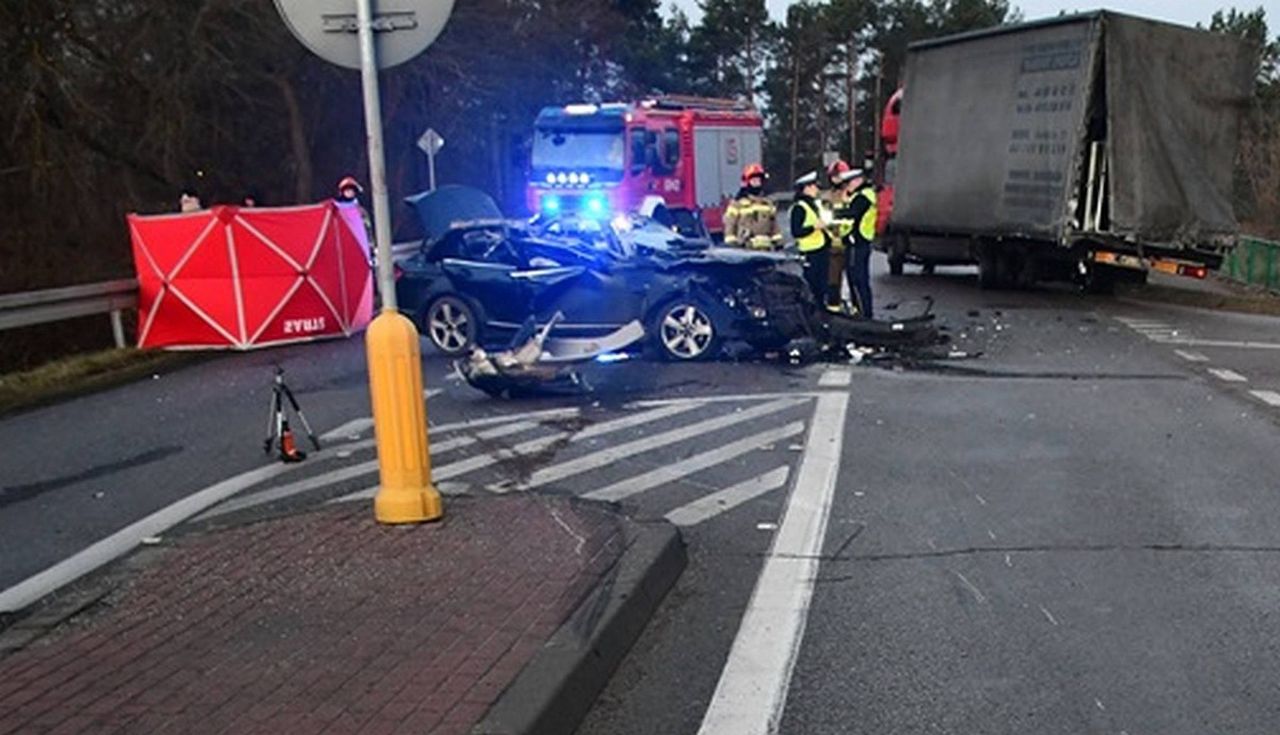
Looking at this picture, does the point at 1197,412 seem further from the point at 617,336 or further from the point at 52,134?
the point at 52,134

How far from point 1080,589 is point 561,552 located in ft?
7.49

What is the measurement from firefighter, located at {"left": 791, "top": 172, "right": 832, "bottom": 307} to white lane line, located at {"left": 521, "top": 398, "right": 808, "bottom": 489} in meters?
4.54

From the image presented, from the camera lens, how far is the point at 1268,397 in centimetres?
1003

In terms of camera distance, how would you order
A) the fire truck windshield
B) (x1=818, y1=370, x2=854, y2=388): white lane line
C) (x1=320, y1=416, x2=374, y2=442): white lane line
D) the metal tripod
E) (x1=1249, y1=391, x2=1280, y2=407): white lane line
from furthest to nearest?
the fire truck windshield < (x1=818, y1=370, x2=854, y2=388): white lane line < (x1=1249, y1=391, x2=1280, y2=407): white lane line < (x1=320, y1=416, x2=374, y2=442): white lane line < the metal tripod

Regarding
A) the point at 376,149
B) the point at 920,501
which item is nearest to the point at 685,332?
the point at 920,501

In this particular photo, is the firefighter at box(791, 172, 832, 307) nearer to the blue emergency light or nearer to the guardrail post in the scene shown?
the guardrail post

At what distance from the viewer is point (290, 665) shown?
424 cm

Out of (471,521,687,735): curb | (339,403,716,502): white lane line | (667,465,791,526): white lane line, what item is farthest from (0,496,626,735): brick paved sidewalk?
(339,403,716,502): white lane line

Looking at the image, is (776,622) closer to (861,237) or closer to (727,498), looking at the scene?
(727,498)

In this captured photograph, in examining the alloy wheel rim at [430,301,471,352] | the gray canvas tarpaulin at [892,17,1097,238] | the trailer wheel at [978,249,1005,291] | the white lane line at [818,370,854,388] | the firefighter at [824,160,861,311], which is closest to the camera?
the white lane line at [818,370,854,388]

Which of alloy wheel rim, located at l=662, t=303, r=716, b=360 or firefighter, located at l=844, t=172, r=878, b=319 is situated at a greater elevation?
firefighter, located at l=844, t=172, r=878, b=319

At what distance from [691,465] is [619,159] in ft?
60.6

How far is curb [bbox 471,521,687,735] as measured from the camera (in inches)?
149

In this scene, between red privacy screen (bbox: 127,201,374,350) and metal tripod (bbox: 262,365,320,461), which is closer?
metal tripod (bbox: 262,365,320,461)
